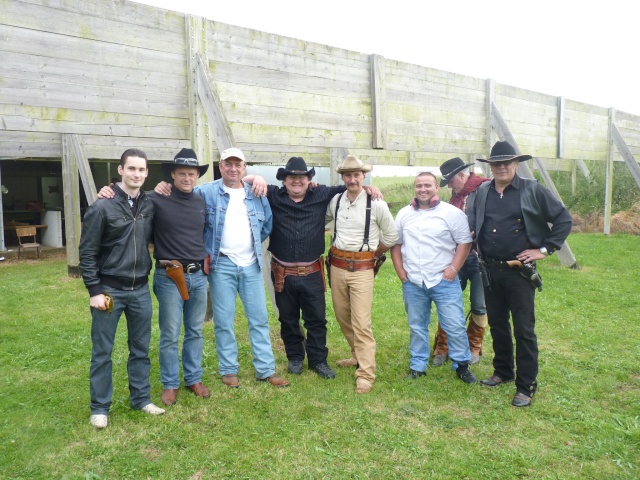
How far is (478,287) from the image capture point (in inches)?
207

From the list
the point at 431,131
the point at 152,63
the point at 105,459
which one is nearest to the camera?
the point at 105,459

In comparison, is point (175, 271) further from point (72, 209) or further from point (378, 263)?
point (72, 209)

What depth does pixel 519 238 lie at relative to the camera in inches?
168

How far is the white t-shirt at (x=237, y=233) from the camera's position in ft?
14.8

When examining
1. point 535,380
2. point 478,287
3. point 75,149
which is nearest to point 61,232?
point 75,149

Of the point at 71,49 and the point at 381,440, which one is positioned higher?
the point at 71,49

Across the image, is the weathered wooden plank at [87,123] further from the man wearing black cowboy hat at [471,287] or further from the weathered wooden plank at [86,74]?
the man wearing black cowboy hat at [471,287]

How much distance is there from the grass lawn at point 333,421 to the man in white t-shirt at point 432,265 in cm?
34

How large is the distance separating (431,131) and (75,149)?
615cm

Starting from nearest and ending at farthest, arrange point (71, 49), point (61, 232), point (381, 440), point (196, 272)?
point (381, 440) → point (196, 272) → point (71, 49) → point (61, 232)

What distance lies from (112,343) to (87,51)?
404 cm

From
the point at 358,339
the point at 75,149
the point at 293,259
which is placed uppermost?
the point at 75,149

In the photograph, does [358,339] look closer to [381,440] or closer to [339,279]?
[339,279]

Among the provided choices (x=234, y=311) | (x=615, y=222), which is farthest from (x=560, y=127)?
(x=234, y=311)
